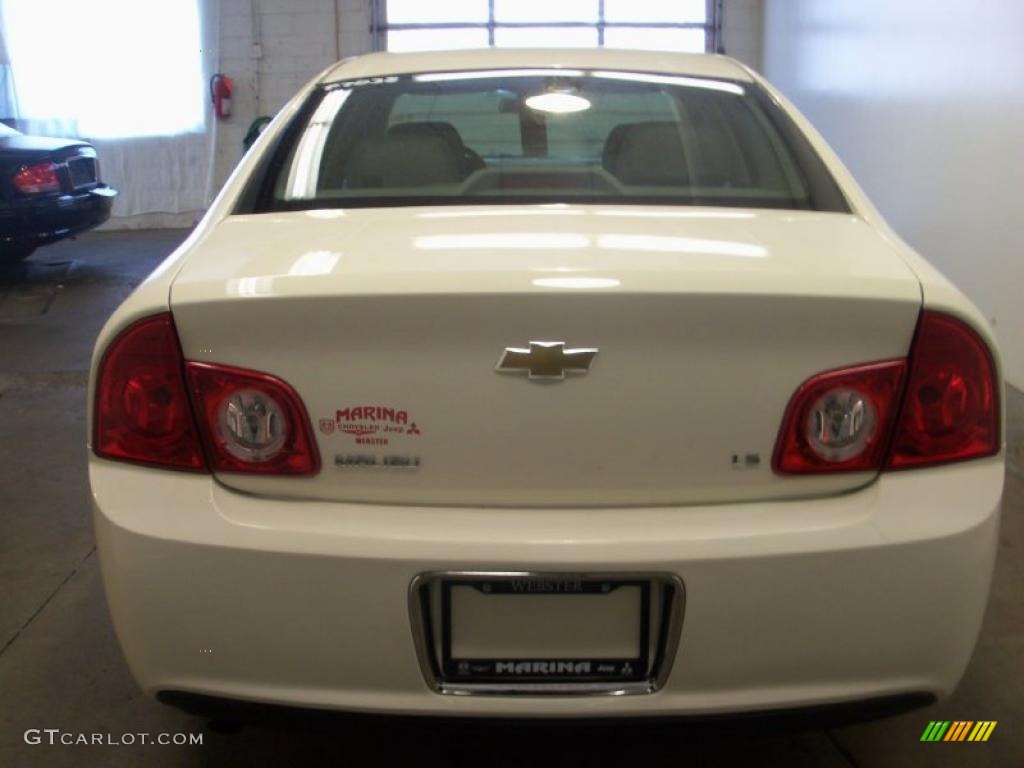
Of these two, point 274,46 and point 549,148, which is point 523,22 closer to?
point 274,46

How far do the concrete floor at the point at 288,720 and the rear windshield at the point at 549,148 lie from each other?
0.99 meters

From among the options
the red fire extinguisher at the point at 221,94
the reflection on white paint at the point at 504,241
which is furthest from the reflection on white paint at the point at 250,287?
the red fire extinguisher at the point at 221,94

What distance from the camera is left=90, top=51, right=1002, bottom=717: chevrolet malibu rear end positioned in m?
1.50

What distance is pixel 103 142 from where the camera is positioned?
11219mm

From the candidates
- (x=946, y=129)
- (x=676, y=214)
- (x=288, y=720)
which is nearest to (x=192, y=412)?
(x=288, y=720)

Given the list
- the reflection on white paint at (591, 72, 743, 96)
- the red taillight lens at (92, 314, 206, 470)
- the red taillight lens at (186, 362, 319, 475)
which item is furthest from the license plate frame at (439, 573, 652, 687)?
the reflection on white paint at (591, 72, 743, 96)

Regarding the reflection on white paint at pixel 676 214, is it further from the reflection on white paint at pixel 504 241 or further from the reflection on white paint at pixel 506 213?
the reflection on white paint at pixel 504 241

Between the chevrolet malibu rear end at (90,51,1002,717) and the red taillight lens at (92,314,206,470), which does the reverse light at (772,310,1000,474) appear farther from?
the red taillight lens at (92,314,206,470)

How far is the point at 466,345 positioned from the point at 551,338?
0.12 metres

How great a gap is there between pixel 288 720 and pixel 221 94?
416 inches

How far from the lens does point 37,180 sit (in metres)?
7.68

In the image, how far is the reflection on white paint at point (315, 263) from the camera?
1581mm

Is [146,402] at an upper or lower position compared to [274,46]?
lower

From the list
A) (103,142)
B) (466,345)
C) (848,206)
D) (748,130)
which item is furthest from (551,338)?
(103,142)
